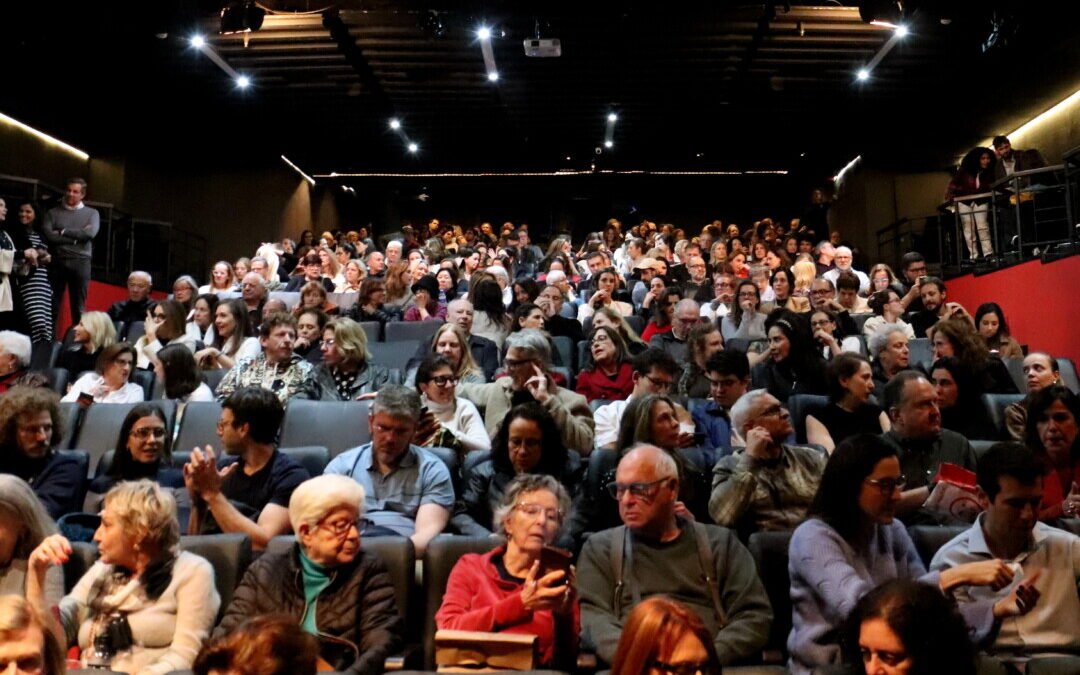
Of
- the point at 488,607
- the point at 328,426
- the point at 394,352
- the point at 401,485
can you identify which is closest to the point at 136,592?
the point at 488,607

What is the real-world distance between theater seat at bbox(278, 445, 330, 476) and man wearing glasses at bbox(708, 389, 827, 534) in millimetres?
1407

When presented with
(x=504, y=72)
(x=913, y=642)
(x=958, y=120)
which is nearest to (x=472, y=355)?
(x=913, y=642)

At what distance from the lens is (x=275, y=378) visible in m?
4.49

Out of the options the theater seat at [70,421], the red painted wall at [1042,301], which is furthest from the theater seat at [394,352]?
the red painted wall at [1042,301]

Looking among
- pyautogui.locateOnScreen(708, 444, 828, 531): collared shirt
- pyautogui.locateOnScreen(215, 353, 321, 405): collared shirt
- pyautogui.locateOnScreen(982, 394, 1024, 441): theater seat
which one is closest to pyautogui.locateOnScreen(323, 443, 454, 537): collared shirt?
pyautogui.locateOnScreen(708, 444, 828, 531): collared shirt

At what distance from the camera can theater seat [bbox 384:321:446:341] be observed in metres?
5.89

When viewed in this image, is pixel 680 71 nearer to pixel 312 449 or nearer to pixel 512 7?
pixel 512 7

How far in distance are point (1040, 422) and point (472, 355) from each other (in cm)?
272

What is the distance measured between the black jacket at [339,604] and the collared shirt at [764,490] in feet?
3.48

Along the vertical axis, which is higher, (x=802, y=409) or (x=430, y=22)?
(x=430, y=22)

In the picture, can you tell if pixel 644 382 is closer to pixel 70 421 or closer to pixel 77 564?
pixel 77 564

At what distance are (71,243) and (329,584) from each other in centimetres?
593

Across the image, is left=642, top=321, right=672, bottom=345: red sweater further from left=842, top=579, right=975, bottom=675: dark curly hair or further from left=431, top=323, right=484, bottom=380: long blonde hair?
left=842, top=579, right=975, bottom=675: dark curly hair

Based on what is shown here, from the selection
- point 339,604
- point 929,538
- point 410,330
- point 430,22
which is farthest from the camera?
point 430,22
